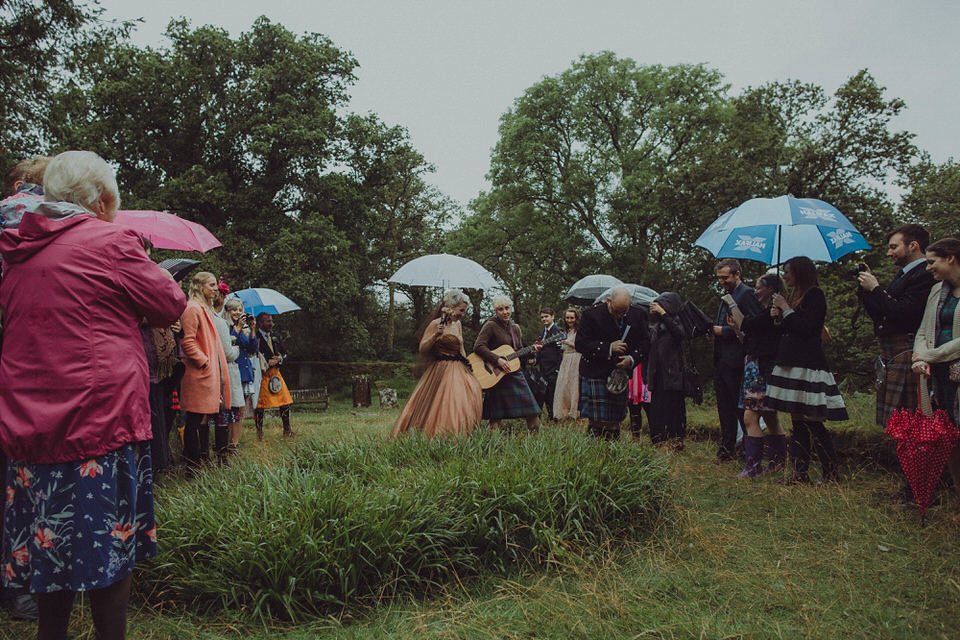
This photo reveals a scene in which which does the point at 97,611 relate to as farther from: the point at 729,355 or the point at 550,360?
the point at 550,360

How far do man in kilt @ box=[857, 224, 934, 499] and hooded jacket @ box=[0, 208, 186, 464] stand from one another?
4.71 meters

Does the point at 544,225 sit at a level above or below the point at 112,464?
above

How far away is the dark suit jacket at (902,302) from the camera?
14.6ft

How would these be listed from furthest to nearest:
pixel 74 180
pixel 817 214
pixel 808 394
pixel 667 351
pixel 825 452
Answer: pixel 667 351, pixel 817 214, pixel 825 452, pixel 808 394, pixel 74 180

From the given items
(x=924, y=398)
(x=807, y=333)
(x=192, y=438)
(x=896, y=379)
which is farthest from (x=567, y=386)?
(x=924, y=398)

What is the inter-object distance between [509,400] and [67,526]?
4934 millimetres

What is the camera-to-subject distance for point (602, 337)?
19.6ft

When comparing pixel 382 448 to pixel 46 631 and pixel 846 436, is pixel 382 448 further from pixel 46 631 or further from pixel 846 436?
pixel 846 436

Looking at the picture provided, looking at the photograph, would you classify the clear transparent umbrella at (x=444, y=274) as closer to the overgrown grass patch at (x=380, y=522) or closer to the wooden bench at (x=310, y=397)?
the overgrown grass patch at (x=380, y=522)

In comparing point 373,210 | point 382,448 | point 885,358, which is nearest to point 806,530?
point 885,358

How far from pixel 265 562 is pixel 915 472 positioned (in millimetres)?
4031

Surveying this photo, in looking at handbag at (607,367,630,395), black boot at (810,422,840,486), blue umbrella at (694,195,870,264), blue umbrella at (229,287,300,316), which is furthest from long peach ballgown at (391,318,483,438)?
blue umbrella at (229,287,300,316)

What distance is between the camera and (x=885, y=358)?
4.73 m

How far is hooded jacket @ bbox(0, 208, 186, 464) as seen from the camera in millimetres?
2154
